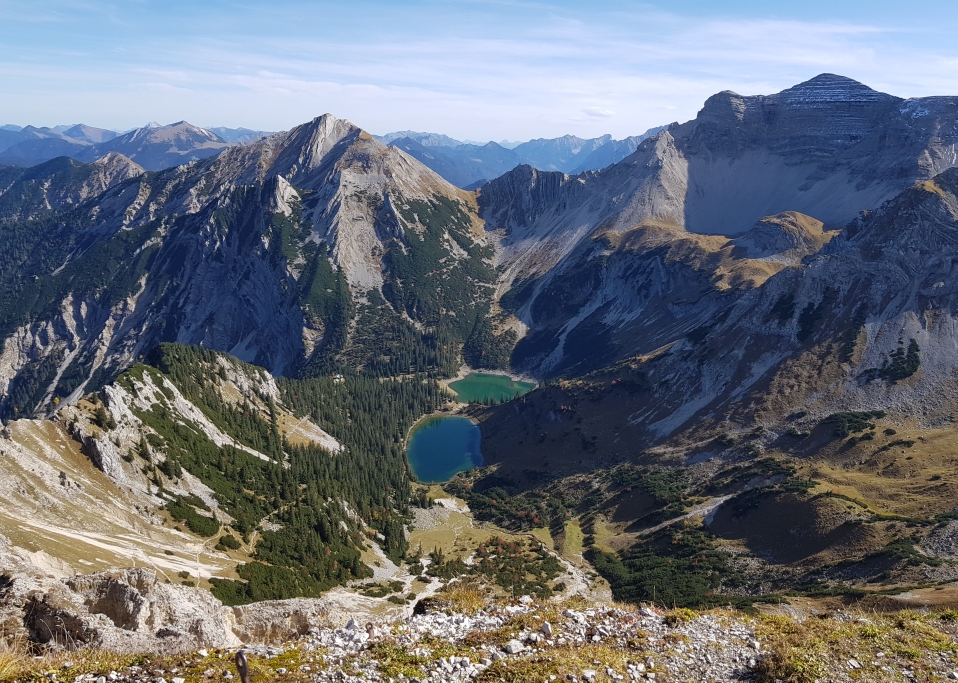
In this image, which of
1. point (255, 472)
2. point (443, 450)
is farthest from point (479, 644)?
point (443, 450)

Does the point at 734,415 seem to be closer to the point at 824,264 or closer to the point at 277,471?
the point at 824,264

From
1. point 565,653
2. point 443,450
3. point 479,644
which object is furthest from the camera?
point 443,450

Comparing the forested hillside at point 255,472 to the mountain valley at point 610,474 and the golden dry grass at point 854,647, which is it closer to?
the mountain valley at point 610,474

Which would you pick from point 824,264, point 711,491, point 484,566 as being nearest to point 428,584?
point 484,566

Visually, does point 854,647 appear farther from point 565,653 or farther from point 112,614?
point 112,614

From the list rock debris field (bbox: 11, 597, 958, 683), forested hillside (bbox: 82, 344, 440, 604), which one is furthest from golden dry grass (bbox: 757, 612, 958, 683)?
forested hillside (bbox: 82, 344, 440, 604)

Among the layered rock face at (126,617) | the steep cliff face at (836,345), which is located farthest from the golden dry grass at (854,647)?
the steep cliff face at (836,345)

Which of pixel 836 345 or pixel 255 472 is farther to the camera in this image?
pixel 836 345
